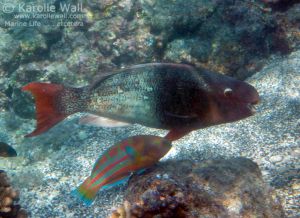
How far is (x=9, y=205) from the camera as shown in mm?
3330

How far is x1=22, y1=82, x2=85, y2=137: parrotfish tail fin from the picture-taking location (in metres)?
2.69

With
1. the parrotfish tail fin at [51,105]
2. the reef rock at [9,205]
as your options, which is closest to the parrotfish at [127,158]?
the parrotfish tail fin at [51,105]

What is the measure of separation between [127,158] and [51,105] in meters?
0.89

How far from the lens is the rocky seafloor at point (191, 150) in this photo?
10.8 ft

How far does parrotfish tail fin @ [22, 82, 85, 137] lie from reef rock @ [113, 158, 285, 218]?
3.10 feet

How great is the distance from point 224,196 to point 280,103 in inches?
100

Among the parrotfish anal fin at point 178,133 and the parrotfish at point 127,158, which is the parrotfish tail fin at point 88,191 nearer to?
the parrotfish at point 127,158

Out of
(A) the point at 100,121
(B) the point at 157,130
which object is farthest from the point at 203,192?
(B) the point at 157,130

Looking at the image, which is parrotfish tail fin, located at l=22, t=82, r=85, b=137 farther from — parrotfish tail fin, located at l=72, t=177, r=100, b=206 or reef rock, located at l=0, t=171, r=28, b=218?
reef rock, located at l=0, t=171, r=28, b=218

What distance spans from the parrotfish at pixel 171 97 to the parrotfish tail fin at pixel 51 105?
0.01m

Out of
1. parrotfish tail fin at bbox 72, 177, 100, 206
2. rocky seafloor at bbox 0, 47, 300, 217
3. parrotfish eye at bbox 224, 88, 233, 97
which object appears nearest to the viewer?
parrotfish eye at bbox 224, 88, 233, 97

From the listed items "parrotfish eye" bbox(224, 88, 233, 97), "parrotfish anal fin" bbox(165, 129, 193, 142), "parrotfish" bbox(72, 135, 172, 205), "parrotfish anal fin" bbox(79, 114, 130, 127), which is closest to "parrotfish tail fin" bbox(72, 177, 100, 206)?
"parrotfish" bbox(72, 135, 172, 205)

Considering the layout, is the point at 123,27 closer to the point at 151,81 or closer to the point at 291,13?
the point at 291,13

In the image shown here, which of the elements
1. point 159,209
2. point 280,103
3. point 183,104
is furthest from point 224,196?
point 280,103
